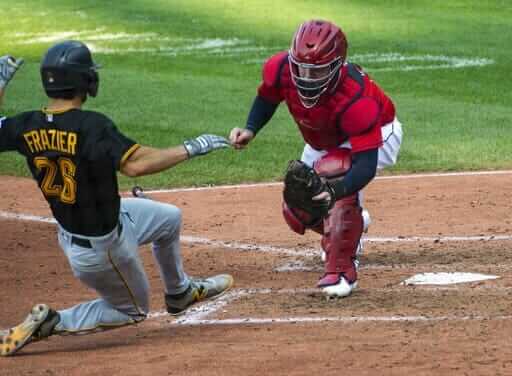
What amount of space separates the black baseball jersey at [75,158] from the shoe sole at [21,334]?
0.49 metres

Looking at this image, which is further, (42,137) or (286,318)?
(286,318)

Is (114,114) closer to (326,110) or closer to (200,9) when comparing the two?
(326,110)

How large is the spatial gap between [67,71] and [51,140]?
1.20 feet

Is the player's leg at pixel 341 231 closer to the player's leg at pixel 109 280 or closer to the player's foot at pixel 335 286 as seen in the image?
the player's foot at pixel 335 286

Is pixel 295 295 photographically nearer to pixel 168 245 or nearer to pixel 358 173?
pixel 358 173

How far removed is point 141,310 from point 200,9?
58.0 feet

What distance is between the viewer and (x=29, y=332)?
20.6 feet

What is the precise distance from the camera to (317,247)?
894 centimetres

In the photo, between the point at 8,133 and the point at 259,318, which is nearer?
the point at 8,133

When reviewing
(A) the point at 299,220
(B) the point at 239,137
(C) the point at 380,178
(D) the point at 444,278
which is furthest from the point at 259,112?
(C) the point at 380,178

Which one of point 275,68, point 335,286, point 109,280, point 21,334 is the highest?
point 275,68

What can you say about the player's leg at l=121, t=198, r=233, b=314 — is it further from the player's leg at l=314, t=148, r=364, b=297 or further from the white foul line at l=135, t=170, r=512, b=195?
the white foul line at l=135, t=170, r=512, b=195

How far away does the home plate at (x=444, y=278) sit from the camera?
7523mm

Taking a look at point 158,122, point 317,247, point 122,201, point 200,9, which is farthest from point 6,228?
point 200,9
